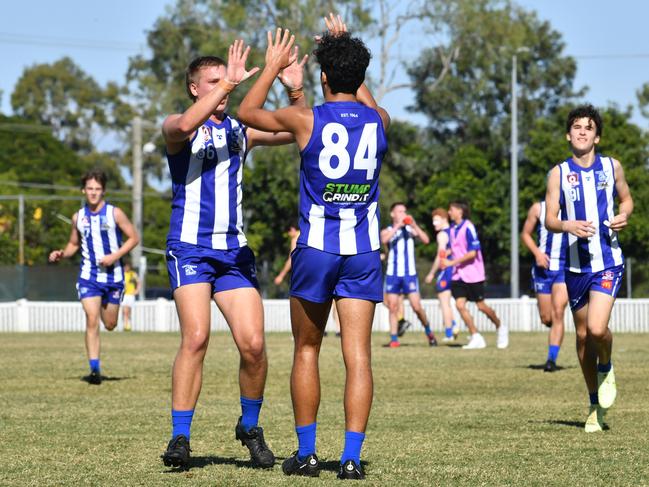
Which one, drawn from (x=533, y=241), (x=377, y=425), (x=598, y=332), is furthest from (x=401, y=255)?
(x=598, y=332)

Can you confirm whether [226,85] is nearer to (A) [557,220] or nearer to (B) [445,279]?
(A) [557,220]

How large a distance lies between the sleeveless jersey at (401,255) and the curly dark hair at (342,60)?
49.9 ft

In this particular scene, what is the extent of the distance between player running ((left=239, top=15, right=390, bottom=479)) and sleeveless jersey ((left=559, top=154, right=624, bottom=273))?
2.84m

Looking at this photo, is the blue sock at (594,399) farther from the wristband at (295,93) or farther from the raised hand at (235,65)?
the raised hand at (235,65)

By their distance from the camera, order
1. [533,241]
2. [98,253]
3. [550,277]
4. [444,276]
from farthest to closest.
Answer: [444,276]
[550,277]
[533,241]
[98,253]

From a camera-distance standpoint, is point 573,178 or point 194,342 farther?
point 573,178

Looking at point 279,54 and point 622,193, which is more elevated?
point 279,54

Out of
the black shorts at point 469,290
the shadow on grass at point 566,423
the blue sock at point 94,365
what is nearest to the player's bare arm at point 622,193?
Answer: the shadow on grass at point 566,423

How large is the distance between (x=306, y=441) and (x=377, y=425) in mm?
2751

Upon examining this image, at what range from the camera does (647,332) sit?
28.4 meters

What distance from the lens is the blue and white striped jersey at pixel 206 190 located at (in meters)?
7.45

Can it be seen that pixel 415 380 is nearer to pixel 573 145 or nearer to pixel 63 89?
pixel 573 145

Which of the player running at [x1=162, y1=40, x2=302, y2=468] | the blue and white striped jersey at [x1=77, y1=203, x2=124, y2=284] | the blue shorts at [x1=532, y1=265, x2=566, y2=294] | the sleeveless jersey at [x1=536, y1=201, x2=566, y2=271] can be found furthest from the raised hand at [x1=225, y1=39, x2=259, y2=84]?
the blue shorts at [x1=532, y1=265, x2=566, y2=294]

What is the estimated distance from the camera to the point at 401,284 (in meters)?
22.0
